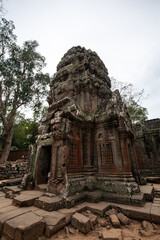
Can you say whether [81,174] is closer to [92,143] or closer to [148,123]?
[92,143]

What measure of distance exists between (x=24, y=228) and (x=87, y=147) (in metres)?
3.33

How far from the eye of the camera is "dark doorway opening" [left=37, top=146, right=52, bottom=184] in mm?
5289

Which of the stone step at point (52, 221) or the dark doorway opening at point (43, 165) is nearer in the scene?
the stone step at point (52, 221)

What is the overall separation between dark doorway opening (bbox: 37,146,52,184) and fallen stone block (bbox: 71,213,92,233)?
3.06 metres

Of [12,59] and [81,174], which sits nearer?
[81,174]

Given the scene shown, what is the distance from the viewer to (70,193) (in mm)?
3623

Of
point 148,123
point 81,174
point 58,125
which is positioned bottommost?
point 81,174

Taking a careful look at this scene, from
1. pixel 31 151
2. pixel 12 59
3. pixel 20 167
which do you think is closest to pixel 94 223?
pixel 31 151

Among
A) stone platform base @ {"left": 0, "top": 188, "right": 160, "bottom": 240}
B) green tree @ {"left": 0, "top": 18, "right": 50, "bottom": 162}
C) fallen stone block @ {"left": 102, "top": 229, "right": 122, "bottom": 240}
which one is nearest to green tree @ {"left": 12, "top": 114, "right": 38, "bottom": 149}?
green tree @ {"left": 0, "top": 18, "right": 50, "bottom": 162}

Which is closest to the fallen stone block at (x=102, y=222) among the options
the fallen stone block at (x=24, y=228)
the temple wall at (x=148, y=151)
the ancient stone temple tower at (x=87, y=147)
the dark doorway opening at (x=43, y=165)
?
the ancient stone temple tower at (x=87, y=147)

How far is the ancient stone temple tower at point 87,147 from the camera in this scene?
13.0 feet

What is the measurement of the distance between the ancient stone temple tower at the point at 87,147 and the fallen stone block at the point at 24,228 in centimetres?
132

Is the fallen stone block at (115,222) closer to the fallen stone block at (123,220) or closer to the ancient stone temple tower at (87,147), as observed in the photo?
the fallen stone block at (123,220)

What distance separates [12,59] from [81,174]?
18.7 m
